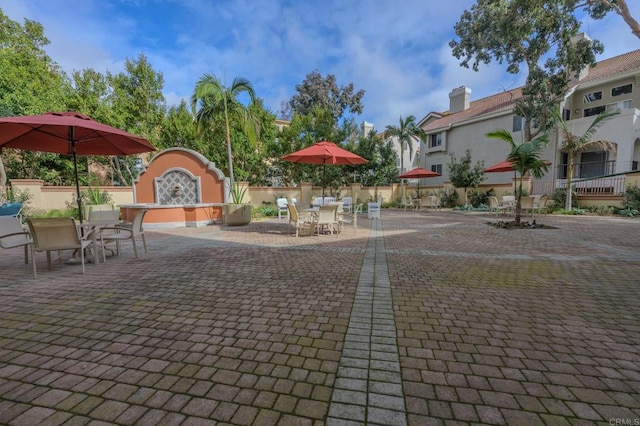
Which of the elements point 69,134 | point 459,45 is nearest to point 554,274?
point 69,134

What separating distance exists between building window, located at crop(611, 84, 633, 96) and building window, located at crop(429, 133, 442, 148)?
10860 mm

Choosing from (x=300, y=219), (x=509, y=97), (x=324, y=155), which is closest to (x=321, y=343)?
(x=300, y=219)

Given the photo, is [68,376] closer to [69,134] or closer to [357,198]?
[69,134]

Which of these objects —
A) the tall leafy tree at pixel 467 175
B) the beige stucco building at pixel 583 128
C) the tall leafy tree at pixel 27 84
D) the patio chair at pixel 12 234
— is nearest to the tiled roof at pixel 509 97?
the beige stucco building at pixel 583 128

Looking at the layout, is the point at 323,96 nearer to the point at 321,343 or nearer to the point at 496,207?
the point at 496,207

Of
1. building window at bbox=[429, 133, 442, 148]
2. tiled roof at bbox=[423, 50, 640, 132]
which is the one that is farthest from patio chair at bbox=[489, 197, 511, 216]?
building window at bbox=[429, 133, 442, 148]

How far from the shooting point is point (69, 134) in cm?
546

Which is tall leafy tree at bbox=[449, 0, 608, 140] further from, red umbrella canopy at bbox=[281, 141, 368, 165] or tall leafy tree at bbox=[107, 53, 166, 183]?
tall leafy tree at bbox=[107, 53, 166, 183]

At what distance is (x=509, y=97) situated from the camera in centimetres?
2262

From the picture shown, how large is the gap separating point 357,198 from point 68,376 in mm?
18884

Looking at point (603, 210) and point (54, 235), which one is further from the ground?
point (54, 235)

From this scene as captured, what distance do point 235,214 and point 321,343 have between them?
8.73m

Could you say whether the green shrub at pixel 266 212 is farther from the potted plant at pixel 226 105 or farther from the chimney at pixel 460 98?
the chimney at pixel 460 98

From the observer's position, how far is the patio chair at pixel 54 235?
14.5ft
